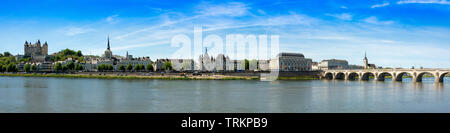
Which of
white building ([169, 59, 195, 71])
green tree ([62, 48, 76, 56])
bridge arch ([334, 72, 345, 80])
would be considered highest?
green tree ([62, 48, 76, 56])

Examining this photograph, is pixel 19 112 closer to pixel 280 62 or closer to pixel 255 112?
pixel 255 112

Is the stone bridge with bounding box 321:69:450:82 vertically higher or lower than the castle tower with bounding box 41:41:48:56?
lower

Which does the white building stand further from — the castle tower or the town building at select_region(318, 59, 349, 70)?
the castle tower

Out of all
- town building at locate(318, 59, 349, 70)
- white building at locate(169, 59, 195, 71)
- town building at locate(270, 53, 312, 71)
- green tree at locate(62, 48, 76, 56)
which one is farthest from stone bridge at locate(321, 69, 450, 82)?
green tree at locate(62, 48, 76, 56)

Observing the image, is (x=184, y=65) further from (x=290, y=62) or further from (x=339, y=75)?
(x=339, y=75)

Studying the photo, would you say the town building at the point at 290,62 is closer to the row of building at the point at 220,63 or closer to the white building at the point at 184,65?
the row of building at the point at 220,63

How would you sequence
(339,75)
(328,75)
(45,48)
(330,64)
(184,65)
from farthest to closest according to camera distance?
(45,48) → (330,64) → (184,65) → (328,75) → (339,75)

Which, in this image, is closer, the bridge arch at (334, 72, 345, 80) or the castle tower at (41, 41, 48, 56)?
the bridge arch at (334, 72, 345, 80)

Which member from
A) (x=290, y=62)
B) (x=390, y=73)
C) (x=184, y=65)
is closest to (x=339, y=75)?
(x=390, y=73)

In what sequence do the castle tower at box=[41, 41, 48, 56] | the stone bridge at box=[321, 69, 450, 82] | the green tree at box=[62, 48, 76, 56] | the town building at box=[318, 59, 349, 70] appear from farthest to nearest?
the green tree at box=[62, 48, 76, 56], the castle tower at box=[41, 41, 48, 56], the town building at box=[318, 59, 349, 70], the stone bridge at box=[321, 69, 450, 82]

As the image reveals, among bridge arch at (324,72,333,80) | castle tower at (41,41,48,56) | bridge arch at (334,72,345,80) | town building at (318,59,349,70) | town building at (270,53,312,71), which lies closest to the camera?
→ bridge arch at (334,72,345,80)
